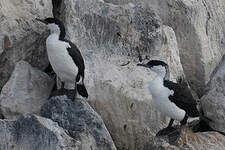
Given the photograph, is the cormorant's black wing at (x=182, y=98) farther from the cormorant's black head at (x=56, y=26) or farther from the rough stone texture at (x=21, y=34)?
the rough stone texture at (x=21, y=34)

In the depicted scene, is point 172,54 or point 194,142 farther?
point 172,54

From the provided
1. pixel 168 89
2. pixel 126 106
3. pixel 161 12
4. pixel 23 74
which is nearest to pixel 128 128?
pixel 126 106

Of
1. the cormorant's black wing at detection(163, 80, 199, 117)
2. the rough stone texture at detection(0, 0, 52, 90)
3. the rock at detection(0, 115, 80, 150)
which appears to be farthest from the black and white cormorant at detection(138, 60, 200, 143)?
the rough stone texture at detection(0, 0, 52, 90)

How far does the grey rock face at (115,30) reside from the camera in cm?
1066

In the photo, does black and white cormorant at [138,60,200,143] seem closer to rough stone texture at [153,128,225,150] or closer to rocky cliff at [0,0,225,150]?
rough stone texture at [153,128,225,150]

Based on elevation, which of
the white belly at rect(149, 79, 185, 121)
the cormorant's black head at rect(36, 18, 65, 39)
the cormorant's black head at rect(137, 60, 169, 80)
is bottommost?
the white belly at rect(149, 79, 185, 121)

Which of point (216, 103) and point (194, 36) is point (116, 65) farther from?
point (194, 36)

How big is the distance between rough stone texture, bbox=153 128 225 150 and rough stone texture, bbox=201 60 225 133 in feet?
1.68

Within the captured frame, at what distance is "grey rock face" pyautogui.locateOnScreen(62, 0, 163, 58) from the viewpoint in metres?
10.7

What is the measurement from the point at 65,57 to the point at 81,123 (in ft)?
4.35

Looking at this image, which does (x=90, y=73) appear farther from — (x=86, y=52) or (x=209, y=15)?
(x=209, y=15)

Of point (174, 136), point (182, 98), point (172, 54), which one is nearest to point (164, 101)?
point (182, 98)

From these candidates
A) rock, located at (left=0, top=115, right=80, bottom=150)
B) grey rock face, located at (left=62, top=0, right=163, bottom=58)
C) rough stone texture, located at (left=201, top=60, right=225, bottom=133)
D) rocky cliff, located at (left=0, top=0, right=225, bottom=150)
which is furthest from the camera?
grey rock face, located at (left=62, top=0, right=163, bottom=58)

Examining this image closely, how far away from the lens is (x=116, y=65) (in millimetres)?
10383
